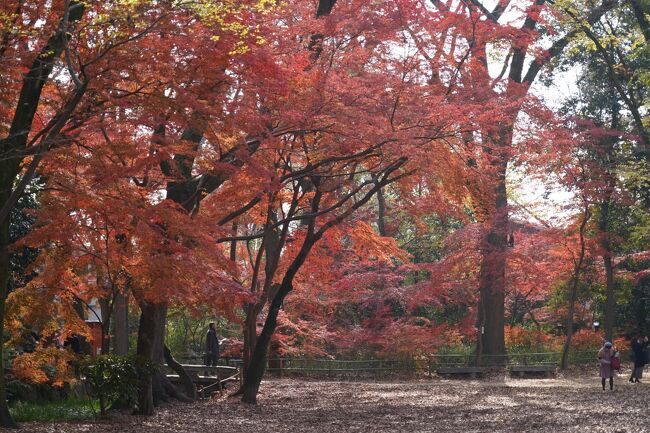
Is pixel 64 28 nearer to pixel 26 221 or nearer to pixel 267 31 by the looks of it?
pixel 267 31

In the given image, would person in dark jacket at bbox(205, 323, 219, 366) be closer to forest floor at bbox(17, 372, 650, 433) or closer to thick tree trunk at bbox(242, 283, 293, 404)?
forest floor at bbox(17, 372, 650, 433)

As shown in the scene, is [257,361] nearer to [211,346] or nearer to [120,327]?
[120,327]

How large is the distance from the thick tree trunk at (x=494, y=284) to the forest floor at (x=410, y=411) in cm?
407

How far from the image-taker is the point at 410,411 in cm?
1590

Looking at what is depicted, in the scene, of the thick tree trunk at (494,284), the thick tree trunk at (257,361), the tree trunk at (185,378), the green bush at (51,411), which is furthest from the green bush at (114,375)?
the thick tree trunk at (494,284)

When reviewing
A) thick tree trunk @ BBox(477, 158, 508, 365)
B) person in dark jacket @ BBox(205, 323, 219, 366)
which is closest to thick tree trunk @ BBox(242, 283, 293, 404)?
person in dark jacket @ BBox(205, 323, 219, 366)

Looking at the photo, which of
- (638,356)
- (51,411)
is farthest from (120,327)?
(638,356)

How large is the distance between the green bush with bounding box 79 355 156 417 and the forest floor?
1.33 ft

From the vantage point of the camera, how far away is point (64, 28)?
895 centimetres

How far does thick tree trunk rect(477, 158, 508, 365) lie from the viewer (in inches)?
1020

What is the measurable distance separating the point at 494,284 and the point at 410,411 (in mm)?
11204

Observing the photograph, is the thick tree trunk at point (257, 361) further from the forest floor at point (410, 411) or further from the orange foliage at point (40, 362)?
the orange foliage at point (40, 362)

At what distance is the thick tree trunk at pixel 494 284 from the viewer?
25.9 meters

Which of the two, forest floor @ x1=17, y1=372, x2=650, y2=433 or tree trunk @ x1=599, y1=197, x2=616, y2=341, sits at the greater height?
tree trunk @ x1=599, y1=197, x2=616, y2=341
